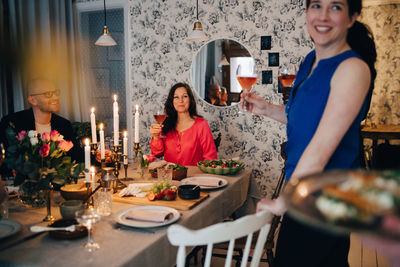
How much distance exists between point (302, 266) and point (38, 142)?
1212 millimetres

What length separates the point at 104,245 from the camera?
1.28 metres

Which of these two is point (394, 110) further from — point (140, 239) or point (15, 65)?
point (15, 65)

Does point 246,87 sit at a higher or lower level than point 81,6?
lower

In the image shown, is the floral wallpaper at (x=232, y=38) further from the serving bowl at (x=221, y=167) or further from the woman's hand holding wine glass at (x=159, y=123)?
the serving bowl at (x=221, y=167)

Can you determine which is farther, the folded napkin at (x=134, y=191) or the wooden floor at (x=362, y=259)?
the wooden floor at (x=362, y=259)

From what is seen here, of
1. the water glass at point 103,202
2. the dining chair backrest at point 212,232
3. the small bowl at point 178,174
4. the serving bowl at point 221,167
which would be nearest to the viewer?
the dining chair backrest at point 212,232

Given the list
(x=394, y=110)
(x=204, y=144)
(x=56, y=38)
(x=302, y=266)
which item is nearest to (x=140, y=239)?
(x=302, y=266)

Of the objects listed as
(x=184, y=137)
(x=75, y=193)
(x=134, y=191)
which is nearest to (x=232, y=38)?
(x=184, y=137)

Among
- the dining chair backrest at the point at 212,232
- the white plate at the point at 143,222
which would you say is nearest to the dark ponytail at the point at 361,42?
the dining chair backrest at the point at 212,232

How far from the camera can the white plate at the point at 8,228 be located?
Answer: 4.34 ft

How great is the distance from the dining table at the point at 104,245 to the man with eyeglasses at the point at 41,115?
114 centimetres

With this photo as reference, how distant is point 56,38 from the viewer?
13.9 ft

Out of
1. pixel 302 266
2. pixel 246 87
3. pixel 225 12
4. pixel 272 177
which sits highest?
pixel 225 12

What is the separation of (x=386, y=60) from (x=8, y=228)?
520 centimetres
